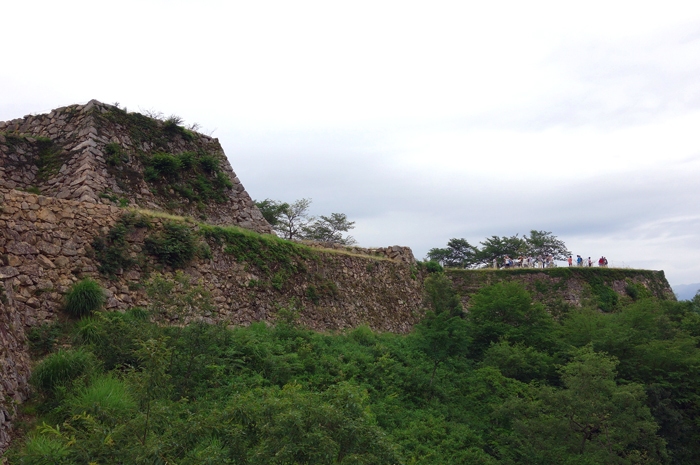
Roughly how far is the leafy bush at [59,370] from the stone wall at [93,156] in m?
6.42

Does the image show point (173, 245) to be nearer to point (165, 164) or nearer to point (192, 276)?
point (192, 276)

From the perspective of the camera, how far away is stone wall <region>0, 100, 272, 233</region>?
581 inches

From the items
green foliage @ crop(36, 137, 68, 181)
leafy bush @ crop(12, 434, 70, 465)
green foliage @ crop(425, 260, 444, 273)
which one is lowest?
leafy bush @ crop(12, 434, 70, 465)

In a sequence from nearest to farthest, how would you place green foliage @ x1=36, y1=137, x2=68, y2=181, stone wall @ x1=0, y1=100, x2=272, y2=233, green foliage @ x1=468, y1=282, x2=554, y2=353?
1. stone wall @ x1=0, y1=100, x2=272, y2=233
2. green foliage @ x1=36, y1=137, x2=68, y2=181
3. green foliage @ x1=468, y1=282, x2=554, y2=353

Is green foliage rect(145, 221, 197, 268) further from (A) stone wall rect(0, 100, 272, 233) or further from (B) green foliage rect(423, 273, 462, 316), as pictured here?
(B) green foliage rect(423, 273, 462, 316)

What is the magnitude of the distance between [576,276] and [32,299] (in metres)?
31.7

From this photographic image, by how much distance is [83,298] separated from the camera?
10.5 metres

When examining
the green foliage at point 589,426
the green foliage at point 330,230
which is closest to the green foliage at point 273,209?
the green foliage at point 330,230

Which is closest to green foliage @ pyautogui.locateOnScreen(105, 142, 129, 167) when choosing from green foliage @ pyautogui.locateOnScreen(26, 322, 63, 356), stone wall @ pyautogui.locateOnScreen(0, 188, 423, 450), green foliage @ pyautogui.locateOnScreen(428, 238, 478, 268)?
stone wall @ pyautogui.locateOnScreen(0, 188, 423, 450)

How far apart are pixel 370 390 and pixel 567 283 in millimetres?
23953

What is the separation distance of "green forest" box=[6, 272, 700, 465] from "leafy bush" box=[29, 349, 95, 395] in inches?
0.9

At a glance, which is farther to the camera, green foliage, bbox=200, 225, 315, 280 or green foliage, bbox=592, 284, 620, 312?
green foliage, bbox=592, 284, 620, 312

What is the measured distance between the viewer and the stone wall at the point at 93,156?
14.8m

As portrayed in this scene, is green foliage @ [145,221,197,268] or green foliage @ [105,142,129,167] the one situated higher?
green foliage @ [105,142,129,167]
